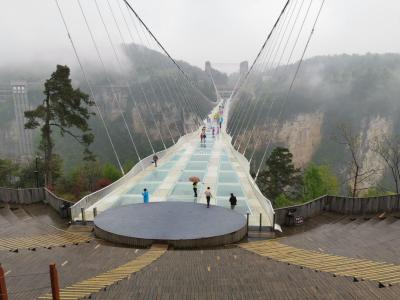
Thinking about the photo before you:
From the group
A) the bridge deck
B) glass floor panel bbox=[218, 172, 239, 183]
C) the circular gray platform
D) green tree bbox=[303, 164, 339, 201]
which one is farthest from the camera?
green tree bbox=[303, 164, 339, 201]

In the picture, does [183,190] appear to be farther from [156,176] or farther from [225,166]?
[225,166]

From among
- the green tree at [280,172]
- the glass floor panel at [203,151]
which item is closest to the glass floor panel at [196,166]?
the glass floor panel at [203,151]

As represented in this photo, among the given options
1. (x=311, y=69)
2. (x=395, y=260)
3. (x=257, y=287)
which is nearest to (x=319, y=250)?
(x=395, y=260)

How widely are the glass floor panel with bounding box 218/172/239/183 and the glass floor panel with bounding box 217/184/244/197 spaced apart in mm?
832

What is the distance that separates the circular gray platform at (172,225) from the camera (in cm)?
943

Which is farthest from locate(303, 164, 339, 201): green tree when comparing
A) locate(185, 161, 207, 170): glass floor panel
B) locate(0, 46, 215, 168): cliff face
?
locate(0, 46, 215, 168): cliff face

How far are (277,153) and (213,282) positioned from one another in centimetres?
2832

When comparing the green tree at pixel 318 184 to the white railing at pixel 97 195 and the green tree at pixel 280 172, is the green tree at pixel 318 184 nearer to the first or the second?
the green tree at pixel 280 172

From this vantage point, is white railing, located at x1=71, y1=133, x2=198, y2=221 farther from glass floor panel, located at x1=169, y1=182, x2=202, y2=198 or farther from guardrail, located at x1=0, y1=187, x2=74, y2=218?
glass floor panel, located at x1=169, y1=182, x2=202, y2=198

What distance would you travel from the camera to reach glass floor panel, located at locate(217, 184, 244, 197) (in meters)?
13.7

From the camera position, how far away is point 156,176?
17.1 m

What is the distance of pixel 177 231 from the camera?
986cm

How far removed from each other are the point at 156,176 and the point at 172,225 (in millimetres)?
6954

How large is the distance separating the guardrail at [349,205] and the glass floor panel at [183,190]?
426 centimetres
